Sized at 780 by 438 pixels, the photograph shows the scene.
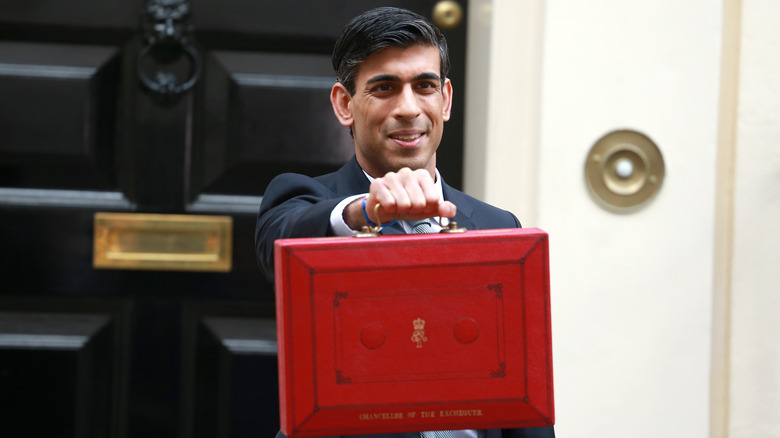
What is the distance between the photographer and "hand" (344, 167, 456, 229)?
972 millimetres

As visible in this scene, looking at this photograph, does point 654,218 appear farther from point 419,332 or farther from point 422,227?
point 419,332

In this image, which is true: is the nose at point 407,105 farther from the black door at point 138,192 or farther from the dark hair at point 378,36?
the black door at point 138,192

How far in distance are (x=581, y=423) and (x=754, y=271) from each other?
1.58 feet

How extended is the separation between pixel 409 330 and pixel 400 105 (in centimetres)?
30

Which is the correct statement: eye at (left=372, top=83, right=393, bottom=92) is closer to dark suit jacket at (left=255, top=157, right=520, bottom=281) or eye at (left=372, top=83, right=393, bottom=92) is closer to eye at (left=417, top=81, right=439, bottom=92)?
eye at (left=417, top=81, right=439, bottom=92)

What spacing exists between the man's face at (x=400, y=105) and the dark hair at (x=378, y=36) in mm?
10

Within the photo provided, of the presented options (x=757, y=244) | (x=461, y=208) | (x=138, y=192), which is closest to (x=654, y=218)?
(x=757, y=244)

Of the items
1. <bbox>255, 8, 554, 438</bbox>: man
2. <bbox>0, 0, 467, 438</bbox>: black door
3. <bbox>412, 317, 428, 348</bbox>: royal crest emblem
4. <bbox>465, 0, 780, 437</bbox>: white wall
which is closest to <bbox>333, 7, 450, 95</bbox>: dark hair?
<bbox>255, 8, 554, 438</bbox>: man

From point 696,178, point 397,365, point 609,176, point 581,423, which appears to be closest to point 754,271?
point 696,178

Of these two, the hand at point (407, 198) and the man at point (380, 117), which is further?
the man at point (380, 117)

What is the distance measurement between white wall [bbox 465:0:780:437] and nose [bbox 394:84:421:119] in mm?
778

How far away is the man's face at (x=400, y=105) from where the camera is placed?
3.80 ft

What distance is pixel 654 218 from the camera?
1.90 meters

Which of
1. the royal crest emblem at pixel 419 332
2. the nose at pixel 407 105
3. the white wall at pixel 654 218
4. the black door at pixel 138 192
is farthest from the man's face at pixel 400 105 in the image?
the black door at pixel 138 192
